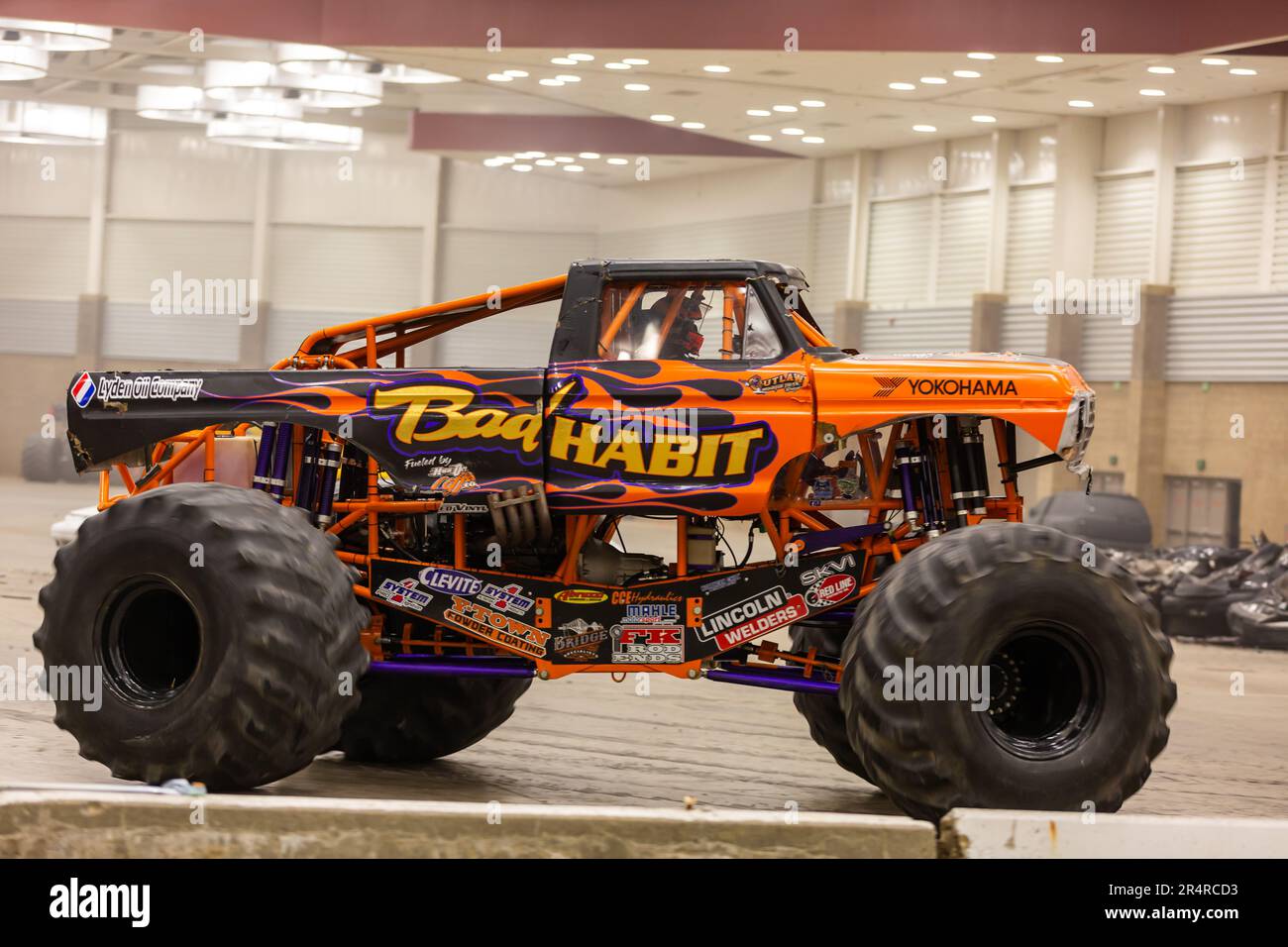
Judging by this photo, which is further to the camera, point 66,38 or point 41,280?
point 41,280

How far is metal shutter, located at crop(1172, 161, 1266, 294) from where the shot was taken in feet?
79.0

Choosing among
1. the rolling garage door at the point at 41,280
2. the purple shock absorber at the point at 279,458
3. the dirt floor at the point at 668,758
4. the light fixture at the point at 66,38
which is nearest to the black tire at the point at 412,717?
the dirt floor at the point at 668,758

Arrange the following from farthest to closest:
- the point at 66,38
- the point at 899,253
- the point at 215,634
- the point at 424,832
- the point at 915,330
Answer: the point at 899,253, the point at 915,330, the point at 66,38, the point at 215,634, the point at 424,832

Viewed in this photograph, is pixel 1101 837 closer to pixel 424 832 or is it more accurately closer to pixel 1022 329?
pixel 424 832

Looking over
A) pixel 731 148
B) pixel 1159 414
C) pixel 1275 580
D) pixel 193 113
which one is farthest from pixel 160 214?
pixel 1275 580

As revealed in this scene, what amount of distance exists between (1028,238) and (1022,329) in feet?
Result: 5.19

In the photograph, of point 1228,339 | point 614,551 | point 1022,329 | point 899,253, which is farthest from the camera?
point 899,253

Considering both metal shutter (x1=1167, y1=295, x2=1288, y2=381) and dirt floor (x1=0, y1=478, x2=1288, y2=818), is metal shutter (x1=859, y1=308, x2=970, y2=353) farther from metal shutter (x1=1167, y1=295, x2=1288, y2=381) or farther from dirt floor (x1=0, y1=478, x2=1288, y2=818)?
dirt floor (x1=0, y1=478, x2=1288, y2=818)

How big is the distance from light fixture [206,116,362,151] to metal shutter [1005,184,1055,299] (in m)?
15.3

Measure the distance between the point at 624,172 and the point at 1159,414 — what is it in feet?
51.4

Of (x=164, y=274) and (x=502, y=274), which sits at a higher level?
(x=502, y=274)

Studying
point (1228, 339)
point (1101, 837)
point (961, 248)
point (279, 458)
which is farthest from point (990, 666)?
point (961, 248)

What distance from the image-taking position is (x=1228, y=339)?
80.6 feet

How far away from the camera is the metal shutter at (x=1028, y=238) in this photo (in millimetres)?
27641
